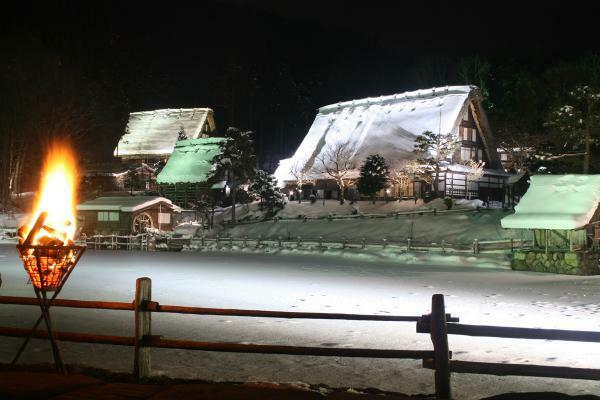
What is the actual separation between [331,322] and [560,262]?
14444 mm

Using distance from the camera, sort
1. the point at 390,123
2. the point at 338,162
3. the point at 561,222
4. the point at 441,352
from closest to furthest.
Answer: the point at 441,352 < the point at 561,222 < the point at 338,162 < the point at 390,123

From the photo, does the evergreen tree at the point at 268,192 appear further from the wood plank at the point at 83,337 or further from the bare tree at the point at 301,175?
the wood plank at the point at 83,337

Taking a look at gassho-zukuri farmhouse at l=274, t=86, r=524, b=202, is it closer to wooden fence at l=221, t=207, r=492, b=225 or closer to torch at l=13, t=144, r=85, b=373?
wooden fence at l=221, t=207, r=492, b=225

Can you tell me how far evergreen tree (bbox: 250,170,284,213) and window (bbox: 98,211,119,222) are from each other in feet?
33.6

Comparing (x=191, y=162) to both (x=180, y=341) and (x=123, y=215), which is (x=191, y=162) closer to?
(x=123, y=215)

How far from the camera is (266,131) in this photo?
70375 mm

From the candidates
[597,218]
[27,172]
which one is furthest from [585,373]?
[27,172]

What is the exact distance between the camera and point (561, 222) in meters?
20.6

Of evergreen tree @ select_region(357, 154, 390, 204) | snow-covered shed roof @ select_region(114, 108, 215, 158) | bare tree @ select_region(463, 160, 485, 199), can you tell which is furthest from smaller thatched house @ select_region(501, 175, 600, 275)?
snow-covered shed roof @ select_region(114, 108, 215, 158)

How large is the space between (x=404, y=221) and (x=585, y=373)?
31.0 metres

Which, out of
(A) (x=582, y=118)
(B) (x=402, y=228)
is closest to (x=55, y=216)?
(B) (x=402, y=228)

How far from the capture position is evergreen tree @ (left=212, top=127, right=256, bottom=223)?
4438 cm

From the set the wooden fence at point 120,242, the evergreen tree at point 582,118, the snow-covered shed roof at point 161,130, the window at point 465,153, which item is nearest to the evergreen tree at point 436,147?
the window at point 465,153

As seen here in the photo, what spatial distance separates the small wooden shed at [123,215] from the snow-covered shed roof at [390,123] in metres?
12.9
